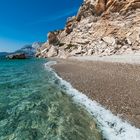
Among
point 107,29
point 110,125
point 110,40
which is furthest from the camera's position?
point 107,29

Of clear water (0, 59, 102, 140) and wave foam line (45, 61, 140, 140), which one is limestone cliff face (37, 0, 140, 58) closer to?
clear water (0, 59, 102, 140)

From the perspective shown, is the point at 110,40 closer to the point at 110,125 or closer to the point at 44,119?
the point at 44,119

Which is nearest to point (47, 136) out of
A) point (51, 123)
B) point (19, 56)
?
point (51, 123)

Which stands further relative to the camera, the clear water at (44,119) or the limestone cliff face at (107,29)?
the limestone cliff face at (107,29)

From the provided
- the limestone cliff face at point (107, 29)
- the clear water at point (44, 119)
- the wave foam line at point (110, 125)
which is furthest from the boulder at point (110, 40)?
the wave foam line at point (110, 125)

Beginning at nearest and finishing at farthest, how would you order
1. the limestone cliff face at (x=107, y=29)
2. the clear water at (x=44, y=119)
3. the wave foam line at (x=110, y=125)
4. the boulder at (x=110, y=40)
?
1. the wave foam line at (x=110, y=125)
2. the clear water at (x=44, y=119)
3. the limestone cliff face at (x=107, y=29)
4. the boulder at (x=110, y=40)

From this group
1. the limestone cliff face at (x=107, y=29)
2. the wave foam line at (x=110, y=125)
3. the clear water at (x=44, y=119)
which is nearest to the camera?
the wave foam line at (x=110, y=125)

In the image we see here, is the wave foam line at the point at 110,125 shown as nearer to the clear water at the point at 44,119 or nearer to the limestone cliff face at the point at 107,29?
the clear water at the point at 44,119

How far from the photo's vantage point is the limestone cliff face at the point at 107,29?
56028 millimetres

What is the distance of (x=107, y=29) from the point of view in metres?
72.2

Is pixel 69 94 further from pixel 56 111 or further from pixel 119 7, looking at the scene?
pixel 119 7

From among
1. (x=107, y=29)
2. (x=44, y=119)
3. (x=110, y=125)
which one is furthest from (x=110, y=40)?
(x=110, y=125)

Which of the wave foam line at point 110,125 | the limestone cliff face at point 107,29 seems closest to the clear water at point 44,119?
the wave foam line at point 110,125

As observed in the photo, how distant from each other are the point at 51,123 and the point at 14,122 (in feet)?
5.98
